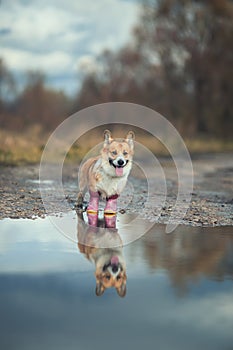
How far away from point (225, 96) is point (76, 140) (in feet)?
40.7

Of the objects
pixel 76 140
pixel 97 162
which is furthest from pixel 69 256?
pixel 76 140

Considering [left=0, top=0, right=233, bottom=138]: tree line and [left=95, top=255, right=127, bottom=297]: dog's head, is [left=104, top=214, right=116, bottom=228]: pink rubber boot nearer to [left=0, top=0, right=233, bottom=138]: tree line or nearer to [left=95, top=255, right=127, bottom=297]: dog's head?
[left=95, top=255, right=127, bottom=297]: dog's head

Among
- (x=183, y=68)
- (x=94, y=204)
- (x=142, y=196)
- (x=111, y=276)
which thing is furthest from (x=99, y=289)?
(x=183, y=68)

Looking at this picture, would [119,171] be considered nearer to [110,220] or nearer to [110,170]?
[110,170]

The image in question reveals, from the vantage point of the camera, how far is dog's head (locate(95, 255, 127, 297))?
466cm

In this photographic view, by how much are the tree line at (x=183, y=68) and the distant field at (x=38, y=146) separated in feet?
7.86

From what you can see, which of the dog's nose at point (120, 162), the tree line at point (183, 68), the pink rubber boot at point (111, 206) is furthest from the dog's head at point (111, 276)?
the tree line at point (183, 68)

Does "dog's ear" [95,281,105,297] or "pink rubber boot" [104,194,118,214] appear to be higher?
"pink rubber boot" [104,194,118,214]

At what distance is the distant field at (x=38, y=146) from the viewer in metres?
17.5

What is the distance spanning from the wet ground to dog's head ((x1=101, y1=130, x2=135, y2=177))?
87 centimetres

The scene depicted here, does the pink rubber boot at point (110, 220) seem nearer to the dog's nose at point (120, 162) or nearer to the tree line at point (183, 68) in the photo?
the dog's nose at point (120, 162)

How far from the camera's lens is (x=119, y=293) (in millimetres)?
4547

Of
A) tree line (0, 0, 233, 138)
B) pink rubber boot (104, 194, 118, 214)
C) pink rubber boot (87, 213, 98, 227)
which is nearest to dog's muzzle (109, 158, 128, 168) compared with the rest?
pink rubber boot (104, 194, 118, 214)

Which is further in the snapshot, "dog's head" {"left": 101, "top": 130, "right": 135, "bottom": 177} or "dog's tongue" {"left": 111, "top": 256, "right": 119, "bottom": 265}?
"dog's head" {"left": 101, "top": 130, "right": 135, "bottom": 177}
